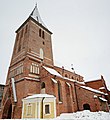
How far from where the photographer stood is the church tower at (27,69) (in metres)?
19.9

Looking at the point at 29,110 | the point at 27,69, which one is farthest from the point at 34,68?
the point at 29,110

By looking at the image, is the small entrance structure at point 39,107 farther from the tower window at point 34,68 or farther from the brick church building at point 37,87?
the tower window at point 34,68

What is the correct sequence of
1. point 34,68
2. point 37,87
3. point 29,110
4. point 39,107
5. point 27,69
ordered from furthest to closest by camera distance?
point 34,68 < point 37,87 < point 27,69 < point 29,110 < point 39,107

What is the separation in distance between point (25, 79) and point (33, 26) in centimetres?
1487

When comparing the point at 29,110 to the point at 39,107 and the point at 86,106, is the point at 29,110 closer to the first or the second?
the point at 39,107

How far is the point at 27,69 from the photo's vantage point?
21.4m

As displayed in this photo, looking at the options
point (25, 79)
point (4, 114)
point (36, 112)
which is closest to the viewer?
point (36, 112)

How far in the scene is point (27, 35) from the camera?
86.8 feet

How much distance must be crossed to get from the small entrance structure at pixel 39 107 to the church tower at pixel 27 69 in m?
1.79

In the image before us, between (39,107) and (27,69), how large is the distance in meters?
7.82

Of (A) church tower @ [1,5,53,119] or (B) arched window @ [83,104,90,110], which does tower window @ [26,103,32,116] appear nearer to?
(A) church tower @ [1,5,53,119]

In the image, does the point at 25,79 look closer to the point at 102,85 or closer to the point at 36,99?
the point at 36,99

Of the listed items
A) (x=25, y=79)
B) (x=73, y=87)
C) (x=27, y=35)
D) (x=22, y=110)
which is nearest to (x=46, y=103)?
(x=22, y=110)

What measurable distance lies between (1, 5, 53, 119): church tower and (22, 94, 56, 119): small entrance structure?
5.87 ft
